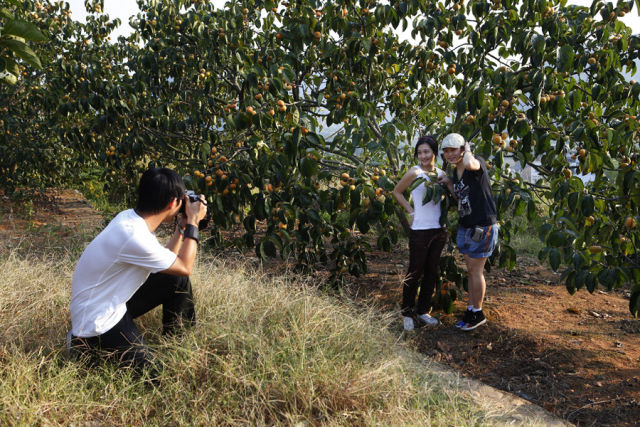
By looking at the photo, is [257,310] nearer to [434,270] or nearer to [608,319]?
[434,270]

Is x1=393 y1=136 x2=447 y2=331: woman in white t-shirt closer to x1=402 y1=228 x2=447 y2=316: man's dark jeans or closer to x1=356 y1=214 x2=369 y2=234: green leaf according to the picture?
x1=402 y1=228 x2=447 y2=316: man's dark jeans

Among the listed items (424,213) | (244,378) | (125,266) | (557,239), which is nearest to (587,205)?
(557,239)

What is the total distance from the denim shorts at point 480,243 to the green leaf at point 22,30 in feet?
7.94

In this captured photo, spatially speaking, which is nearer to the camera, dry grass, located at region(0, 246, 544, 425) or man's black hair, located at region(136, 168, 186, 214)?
dry grass, located at region(0, 246, 544, 425)

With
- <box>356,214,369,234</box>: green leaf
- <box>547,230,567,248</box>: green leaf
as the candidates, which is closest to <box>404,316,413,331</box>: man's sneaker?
<box>356,214,369,234</box>: green leaf

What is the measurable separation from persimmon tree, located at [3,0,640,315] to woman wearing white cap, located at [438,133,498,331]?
0.37 feet

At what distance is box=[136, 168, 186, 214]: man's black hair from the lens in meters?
2.21

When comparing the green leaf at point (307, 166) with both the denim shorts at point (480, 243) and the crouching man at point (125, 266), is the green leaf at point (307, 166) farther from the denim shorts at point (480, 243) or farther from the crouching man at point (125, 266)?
the denim shorts at point (480, 243)

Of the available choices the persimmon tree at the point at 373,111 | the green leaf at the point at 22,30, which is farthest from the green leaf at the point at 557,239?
the green leaf at the point at 22,30

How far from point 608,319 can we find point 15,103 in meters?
6.85

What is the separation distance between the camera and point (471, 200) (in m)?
3.00

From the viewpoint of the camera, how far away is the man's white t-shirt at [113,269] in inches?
82.8

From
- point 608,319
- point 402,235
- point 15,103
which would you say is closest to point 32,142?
point 15,103

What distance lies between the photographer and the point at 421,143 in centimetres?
323
